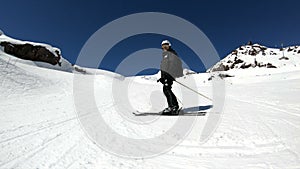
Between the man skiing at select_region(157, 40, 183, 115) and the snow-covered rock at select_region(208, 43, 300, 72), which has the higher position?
the snow-covered rock at select_region(208, 43, 300, 72)

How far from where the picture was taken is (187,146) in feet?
13.6

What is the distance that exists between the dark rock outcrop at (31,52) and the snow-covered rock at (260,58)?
4462 centimetres

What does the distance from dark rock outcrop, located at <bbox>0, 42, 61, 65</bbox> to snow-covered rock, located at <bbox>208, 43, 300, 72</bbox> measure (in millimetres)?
44625

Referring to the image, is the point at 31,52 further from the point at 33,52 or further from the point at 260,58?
the point at 260,58

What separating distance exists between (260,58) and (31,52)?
57052mm

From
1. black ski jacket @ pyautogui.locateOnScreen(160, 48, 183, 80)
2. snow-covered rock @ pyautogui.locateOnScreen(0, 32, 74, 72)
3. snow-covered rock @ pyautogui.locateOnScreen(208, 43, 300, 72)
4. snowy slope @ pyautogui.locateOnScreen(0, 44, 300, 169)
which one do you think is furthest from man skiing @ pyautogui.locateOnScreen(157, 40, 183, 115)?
snow-covered rock @ pyautogui.locateOnScreen(208, 43, 300, 72)

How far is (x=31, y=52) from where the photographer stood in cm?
3738

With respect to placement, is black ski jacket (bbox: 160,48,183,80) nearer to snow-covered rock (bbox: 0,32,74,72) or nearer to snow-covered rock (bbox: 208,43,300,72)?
snow-covered rock (bbox: 0,32,74,72)

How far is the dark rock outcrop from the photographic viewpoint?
35.2 metres

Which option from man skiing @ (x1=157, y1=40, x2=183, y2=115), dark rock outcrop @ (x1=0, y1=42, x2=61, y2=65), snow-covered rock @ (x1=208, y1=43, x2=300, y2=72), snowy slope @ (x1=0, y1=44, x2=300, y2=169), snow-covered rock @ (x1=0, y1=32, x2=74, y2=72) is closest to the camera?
snowy slope @ (x1=0, y1=44, x2=300, y2=169)

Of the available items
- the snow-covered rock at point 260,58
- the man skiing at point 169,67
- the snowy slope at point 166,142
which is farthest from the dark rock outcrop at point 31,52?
the snow-covered rock at point 260,58

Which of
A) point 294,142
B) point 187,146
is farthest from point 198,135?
point 294,142

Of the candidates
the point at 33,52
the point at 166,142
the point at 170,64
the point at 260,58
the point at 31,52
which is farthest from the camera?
the point at 260,58

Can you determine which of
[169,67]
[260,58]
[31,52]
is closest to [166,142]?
[169,67]
